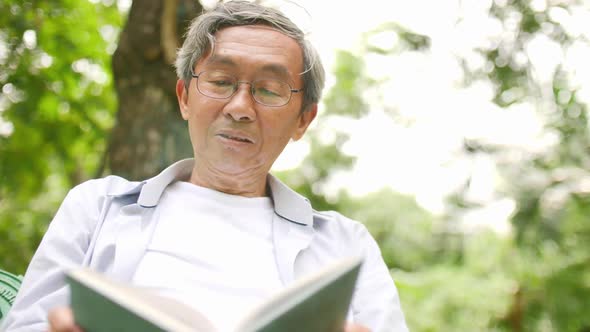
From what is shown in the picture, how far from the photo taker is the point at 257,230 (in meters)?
2.00

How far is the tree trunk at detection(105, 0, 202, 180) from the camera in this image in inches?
129

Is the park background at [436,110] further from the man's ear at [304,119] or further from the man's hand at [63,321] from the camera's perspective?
the man's hand at [63,321]

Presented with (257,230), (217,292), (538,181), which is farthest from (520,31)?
(217,292)

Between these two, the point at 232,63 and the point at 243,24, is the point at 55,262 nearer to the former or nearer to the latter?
the point at 232,63

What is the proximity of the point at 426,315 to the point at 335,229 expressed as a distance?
5.25 m

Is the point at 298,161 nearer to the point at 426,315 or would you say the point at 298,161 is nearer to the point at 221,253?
the point at 426,315

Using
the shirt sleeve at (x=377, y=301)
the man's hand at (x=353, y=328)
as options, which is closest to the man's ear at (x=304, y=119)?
the shirt sleeve at (x=377, y=301)

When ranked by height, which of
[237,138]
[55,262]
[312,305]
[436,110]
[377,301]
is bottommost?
[436,110]

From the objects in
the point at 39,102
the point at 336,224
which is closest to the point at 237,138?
the point at 336,224

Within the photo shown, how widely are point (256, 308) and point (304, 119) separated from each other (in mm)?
1352

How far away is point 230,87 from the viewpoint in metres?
1.98

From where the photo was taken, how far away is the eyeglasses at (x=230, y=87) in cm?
198

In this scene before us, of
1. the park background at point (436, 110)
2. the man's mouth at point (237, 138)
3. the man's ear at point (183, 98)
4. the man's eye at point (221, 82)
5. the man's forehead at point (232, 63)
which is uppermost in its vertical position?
the man's forehead at point (232, 63)

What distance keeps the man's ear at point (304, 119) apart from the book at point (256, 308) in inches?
46.6
